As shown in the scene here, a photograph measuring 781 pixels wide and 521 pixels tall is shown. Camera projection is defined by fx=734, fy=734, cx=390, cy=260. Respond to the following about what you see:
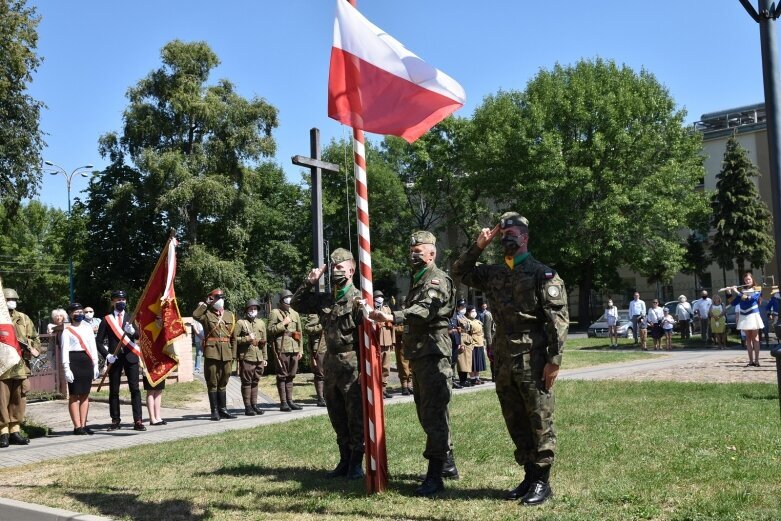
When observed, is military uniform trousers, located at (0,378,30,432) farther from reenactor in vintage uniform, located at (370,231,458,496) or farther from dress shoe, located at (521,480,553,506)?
dress shoe, located at (521,480,553,506)

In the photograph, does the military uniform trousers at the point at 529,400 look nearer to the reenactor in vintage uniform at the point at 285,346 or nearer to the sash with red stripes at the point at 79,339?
the reenactor in vintage uniform at the point at 285,346

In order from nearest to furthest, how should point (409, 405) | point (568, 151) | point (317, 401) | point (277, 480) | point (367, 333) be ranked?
point (367, 333) < point (277, 480) < point (409, 405) < point (317, 401) < point (568, 151)

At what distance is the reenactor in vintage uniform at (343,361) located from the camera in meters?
7.07

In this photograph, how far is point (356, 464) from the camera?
23.3 feet

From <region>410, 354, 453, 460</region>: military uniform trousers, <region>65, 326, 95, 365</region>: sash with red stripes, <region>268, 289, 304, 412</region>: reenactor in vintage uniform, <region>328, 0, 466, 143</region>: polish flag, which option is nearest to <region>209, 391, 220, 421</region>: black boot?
<region>268, 289, 304, 412</region>: reenactor in vintage uniform

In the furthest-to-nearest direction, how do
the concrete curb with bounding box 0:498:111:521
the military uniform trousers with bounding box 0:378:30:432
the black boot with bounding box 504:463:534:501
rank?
the military uniform trousers with bounding box 0:378:30:432
the concrete curb with bounding box 0:498:111:521
the black boot with bounding box 504:463:534:501

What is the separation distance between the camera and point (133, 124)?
38000 millimetres

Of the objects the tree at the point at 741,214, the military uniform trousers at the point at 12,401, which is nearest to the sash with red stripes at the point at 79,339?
the military uniform trousers at the point at 12,401

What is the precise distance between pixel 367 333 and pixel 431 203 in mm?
51219

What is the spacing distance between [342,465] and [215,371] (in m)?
5.85

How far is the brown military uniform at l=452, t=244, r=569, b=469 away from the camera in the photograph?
5500 mm

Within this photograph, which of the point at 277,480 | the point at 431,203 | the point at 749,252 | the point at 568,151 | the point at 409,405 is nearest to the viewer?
the point at 277,480

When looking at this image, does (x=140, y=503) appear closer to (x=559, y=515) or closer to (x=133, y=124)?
(x=559, y=515)

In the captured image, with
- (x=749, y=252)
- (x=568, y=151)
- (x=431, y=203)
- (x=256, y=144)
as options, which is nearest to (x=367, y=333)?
(x=256, y=144)
